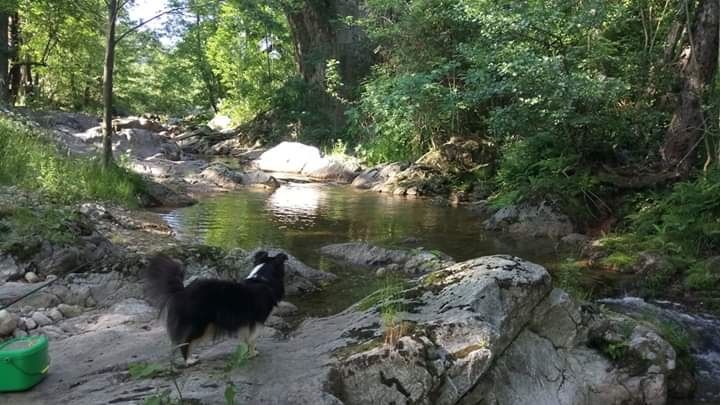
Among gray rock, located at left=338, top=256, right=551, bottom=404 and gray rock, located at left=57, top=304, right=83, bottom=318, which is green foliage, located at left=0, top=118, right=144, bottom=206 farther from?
gray rock, located at left=338, top=256, right=551, bottom=404

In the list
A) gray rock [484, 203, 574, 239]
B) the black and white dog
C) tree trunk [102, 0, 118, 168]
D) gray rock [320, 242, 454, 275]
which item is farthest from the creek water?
the black and white dog

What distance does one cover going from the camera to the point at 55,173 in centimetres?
1059

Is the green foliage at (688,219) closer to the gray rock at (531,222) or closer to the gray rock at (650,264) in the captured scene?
the gray rock at (650,264)

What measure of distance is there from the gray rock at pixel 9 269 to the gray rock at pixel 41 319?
971 mm

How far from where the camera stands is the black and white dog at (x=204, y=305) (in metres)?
4.05

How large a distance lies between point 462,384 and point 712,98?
9545 millimetres

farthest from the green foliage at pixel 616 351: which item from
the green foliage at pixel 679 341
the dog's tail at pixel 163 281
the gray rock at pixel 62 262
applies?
the gray rock at pixel 62 262

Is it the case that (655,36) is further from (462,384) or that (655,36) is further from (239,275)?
(462,384)

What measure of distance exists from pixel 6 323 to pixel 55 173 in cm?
650

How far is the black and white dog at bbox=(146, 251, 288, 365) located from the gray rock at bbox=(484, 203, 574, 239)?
8826 millimetres

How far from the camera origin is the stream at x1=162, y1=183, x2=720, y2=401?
702 centimetres

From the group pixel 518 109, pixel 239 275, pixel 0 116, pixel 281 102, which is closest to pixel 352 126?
pixel 281 102

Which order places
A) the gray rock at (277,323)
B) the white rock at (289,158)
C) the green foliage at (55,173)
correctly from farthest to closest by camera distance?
the white rock at (289,158)
the green foliage at (55,173)
the gray rock at (277,323)

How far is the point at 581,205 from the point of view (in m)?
12.8
